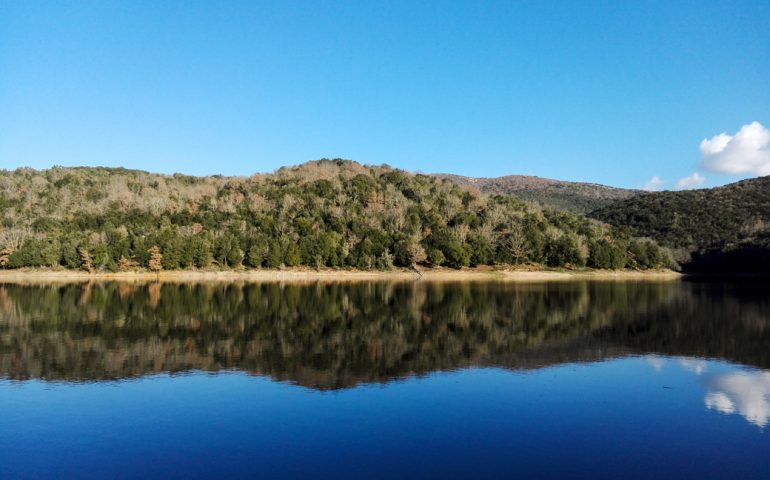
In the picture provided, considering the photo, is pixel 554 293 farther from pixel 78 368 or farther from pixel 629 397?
pixel 78 368

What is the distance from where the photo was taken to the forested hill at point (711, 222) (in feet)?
362

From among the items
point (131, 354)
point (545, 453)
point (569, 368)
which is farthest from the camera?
point (131, 354)

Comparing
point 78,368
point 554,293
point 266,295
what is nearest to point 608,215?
point 554,293

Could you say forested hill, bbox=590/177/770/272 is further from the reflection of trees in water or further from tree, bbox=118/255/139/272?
tree, bbox=118/255/139/272

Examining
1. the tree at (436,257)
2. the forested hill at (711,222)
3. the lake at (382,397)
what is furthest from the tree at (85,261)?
the forested hill at (711,222)

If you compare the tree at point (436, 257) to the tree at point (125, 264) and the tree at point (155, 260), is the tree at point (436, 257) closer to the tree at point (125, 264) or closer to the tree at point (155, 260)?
the tree at point (155, 260)

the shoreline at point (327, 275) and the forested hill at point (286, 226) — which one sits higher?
the forested hill at point (286, 226)

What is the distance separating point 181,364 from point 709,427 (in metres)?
20.0

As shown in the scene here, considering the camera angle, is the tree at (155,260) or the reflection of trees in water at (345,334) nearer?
the reflection of trees in water at (345,334)

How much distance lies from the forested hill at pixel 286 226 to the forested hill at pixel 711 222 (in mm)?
15384

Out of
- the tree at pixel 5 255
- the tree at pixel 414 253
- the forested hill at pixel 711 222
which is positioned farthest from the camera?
the forested hill at pixel 711 222

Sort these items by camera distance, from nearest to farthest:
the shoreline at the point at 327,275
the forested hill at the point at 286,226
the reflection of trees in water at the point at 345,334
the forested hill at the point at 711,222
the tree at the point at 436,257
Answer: the reflection of trees in water at the point at 345,334
the shoreline at the point at 327,275
the forested hill at the point at 286,226
the tree at the point at 436,257
the forested hill at the point at 711,222

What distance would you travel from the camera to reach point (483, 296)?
58.1 metres

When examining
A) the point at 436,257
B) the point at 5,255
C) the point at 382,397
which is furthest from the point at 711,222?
the point at 5,255
